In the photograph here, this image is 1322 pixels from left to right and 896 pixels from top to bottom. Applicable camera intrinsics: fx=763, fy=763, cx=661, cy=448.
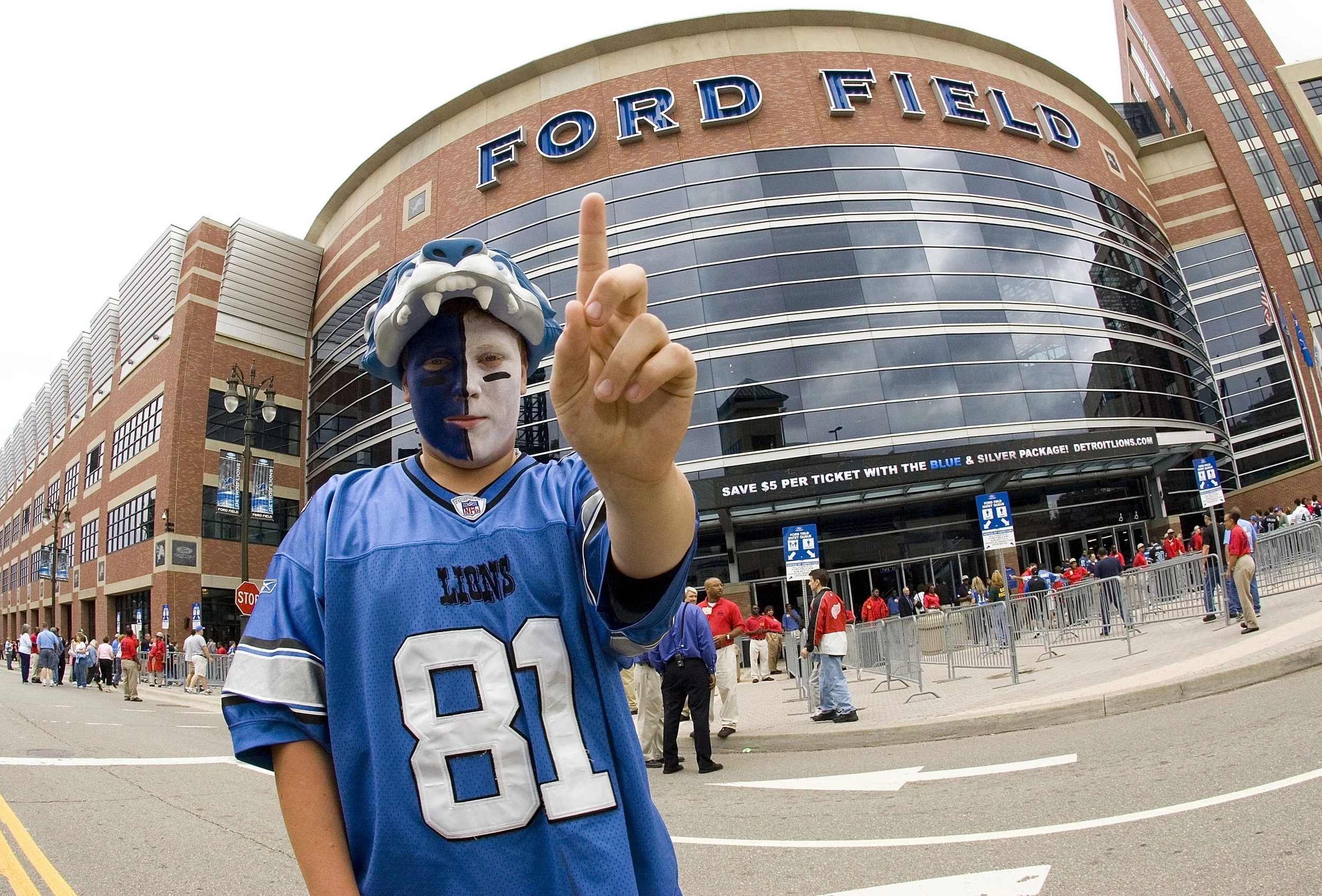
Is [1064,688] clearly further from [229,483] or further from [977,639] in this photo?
[229,483]

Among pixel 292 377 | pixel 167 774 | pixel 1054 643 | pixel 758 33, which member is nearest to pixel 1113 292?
pixel 758 33

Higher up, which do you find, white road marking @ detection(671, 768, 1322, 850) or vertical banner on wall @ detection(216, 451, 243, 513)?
vertical banner on wall @ detection(216, 451, 243, 513)

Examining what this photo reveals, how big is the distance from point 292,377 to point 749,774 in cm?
3679

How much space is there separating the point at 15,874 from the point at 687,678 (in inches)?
204

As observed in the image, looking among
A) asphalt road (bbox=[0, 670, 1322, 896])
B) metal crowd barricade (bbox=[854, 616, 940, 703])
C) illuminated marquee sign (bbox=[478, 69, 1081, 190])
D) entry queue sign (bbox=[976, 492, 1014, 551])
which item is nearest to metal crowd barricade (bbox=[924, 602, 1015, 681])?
metal crowd barricade (bbox=[854, 616, 940, 703])

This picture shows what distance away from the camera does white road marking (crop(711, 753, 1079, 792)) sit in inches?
237

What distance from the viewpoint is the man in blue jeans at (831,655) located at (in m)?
9.23

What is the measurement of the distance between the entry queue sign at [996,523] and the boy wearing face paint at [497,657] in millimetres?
10592

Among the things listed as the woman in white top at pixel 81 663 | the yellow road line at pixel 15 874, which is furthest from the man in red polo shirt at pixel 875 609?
the woman in white top at pixel 81 663

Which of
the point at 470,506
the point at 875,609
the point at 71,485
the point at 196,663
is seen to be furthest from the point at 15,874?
the point at 71,485

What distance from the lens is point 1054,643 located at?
47.1 feet

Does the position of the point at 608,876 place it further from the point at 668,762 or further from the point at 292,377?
the point at 292,377

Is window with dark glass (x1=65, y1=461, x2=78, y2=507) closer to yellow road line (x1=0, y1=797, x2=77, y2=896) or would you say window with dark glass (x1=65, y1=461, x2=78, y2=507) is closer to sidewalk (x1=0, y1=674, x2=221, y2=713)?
sidewalk (x1=0, y1=674, x2=221, y2=713)

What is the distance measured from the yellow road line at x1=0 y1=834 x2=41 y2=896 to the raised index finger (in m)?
5.29
